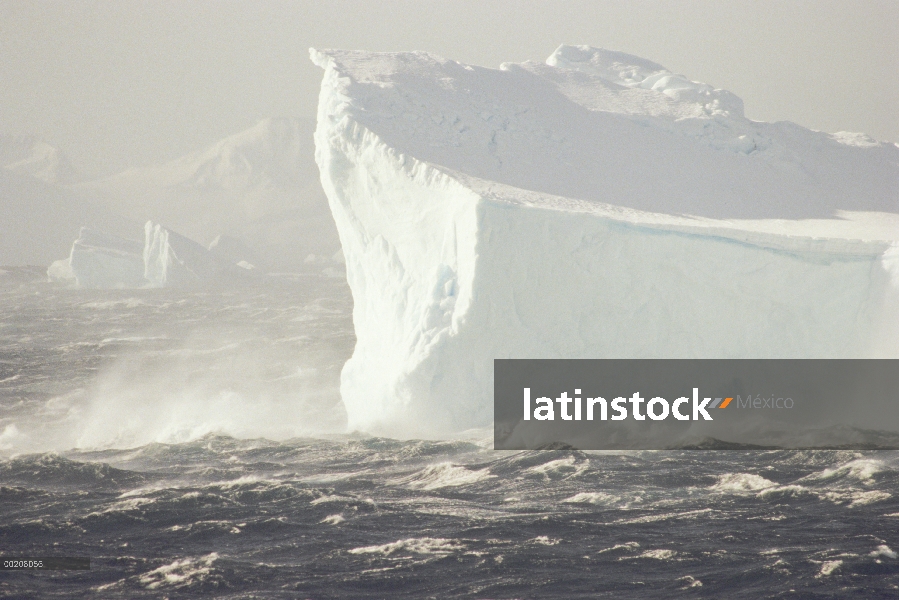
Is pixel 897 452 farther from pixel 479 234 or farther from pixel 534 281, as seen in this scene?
pixel 479 234

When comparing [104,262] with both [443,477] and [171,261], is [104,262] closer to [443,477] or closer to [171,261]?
[171,261]

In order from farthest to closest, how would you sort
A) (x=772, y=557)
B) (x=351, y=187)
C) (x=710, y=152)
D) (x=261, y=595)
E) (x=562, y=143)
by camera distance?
1. (x=710, y=152)
2. (x=562, y=143)
3. (x=351, y=187)
4. (x=772, y=557)
5. (x=261, y=595)

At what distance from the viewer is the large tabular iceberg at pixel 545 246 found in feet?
57.0

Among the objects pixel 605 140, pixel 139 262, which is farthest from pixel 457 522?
pixel 139 262

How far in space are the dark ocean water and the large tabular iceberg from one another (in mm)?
2217

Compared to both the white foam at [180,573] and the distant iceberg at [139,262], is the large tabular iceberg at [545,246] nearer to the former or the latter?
the white foam at [180,573]

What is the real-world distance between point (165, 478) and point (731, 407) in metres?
11.2

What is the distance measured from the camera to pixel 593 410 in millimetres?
17641

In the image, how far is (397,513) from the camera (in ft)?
44.1

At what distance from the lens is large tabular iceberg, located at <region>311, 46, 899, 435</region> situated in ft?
57.0

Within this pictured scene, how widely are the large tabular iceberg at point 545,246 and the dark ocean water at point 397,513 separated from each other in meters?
2.22

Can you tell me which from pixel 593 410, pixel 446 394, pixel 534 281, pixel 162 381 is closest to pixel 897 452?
pixel 593 410

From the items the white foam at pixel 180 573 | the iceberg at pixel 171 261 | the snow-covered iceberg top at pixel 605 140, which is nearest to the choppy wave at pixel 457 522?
the white foam at pixel 180 573

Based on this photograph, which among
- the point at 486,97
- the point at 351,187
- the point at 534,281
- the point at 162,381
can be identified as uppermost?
the point at 486,97
